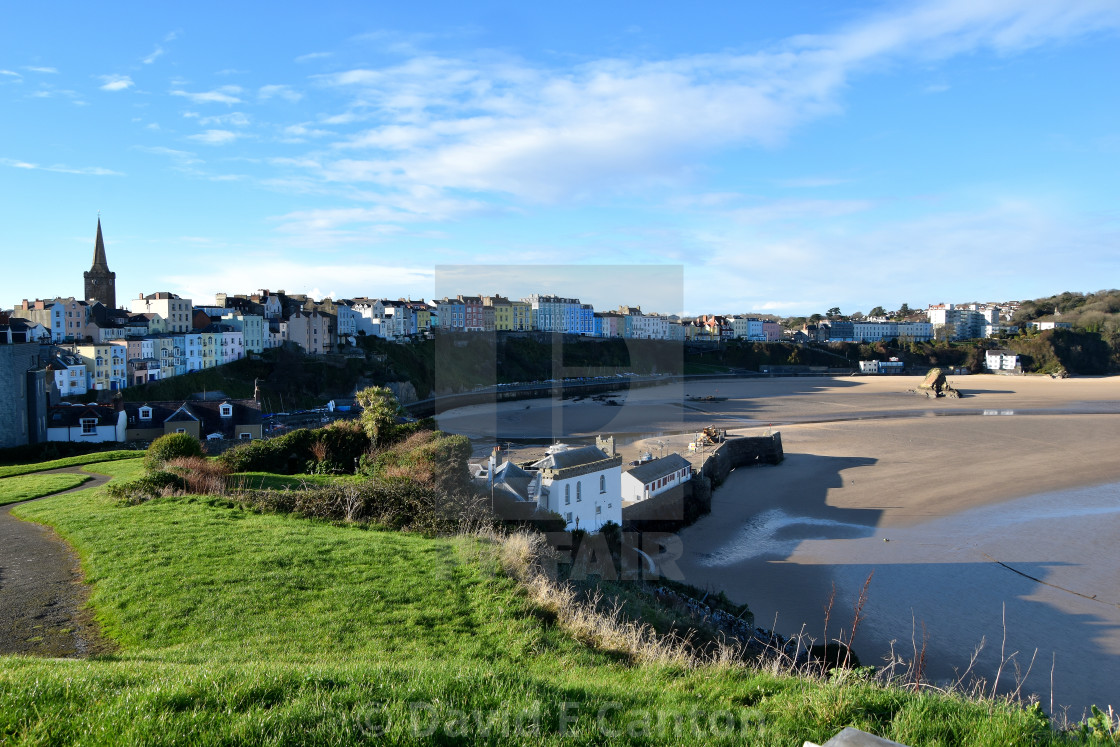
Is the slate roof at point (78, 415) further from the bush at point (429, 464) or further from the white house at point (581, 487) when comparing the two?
the white house at point (581, 487)

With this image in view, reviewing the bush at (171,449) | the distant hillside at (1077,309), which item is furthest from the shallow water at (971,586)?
the distant hillside at (1077,309)

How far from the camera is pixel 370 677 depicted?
4.47 metres

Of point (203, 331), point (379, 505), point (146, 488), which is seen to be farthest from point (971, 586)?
point (203, 331)

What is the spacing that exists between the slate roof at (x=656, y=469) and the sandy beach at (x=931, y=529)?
2.16m

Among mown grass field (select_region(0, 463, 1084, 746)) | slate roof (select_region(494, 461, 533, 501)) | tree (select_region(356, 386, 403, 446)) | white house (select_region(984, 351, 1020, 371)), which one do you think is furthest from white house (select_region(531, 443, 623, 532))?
white house (select_region(984, 351, 1020, 371))

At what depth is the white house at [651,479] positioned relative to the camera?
70.9 feet

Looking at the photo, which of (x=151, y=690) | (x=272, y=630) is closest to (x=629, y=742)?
(x=151, y=690)

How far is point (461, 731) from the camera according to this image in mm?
3629

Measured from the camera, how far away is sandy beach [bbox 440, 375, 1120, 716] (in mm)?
13430

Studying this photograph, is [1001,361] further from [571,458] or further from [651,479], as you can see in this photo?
[571,458]

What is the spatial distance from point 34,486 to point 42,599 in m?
9.79

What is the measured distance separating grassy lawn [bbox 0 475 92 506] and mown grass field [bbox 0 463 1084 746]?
609 cm

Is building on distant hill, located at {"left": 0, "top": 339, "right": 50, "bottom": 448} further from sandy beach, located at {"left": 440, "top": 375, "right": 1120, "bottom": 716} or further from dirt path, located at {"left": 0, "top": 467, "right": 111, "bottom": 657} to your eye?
dirt path, located at {"left": 0, "top": 467, "right": 111, "bottom": 657}

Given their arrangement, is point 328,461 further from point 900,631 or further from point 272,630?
point 900,631
